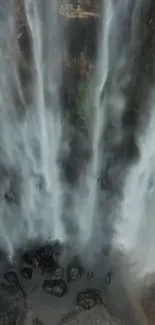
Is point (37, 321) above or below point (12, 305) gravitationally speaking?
below

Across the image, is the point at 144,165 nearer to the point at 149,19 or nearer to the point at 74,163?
the point at 74,163

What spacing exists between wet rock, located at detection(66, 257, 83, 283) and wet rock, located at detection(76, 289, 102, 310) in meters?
0.42

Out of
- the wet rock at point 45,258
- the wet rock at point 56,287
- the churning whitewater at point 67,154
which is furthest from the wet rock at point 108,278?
the wet rock at point 45,258

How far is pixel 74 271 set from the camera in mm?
10617

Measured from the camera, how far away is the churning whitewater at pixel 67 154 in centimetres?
923

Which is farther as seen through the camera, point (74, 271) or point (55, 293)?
point (74, 271)

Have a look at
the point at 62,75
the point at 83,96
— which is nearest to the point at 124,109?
the point at 83,96

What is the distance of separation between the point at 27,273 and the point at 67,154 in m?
3.40

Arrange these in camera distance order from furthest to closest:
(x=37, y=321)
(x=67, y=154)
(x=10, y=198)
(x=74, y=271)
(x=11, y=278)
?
(x=10, y=198) → (x=67, y=154) → (x=74, y=271) → (x=11, y=278) → (x=37, y=321)

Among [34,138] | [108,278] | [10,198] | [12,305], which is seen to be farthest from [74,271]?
[34,138]

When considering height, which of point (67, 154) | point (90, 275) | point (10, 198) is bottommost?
point (90, 275)

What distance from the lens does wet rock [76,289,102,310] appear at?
1010 centimetres

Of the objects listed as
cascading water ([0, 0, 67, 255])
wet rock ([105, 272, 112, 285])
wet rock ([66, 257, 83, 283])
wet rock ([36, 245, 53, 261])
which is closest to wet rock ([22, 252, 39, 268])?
wet rock ([36, 245, 53, 261])

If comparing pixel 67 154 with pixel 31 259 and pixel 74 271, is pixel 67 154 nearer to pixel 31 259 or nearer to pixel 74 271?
pixel 31 259
